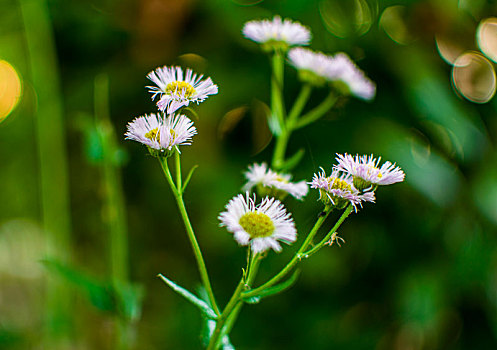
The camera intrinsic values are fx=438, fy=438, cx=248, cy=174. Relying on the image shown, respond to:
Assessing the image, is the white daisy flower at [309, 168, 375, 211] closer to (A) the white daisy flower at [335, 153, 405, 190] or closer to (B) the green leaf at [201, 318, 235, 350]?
(A) the white daisy flower at [335, 153, 405, 190]

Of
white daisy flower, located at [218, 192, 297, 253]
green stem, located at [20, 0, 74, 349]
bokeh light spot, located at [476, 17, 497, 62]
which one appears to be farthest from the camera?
bokeh light spot, located at [476, 17, 497, 62]

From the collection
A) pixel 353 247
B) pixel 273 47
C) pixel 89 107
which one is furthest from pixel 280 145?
pixel 89 107

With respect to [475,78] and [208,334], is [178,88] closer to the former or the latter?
[208,334]

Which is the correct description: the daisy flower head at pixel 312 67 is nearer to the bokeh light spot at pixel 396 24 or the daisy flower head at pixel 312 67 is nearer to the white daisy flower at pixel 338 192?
the white daisy flower at pixel 338 192

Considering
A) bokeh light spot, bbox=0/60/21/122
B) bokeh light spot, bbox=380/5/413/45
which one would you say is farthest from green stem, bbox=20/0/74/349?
bokeh light spot, bbox=380/5/413/45

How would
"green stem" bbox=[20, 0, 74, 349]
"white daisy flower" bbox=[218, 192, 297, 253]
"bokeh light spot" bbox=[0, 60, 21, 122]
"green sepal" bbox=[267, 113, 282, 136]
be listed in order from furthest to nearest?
"bokeh light spot" bbox=[0, 60, 21, 122] < "green stem" bbox=[20, 0, 74, 349] < "green sepal" bbox=[267, 113, 282, 136] < "white daisy flower" bbox=[218, 192, 297, 253]

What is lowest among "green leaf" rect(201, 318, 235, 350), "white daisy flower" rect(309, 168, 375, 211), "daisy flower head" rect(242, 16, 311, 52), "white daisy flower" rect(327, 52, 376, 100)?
"green leaf" rect(201, 318, 235, 350)

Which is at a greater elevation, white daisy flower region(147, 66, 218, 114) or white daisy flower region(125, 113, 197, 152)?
white daisy flower region(147, 66, 218, 114)
